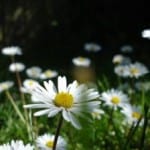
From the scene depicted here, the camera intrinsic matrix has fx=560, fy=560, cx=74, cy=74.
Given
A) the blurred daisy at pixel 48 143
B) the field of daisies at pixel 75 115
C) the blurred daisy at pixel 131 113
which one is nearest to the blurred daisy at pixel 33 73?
the field of daisies at pixel 75 115

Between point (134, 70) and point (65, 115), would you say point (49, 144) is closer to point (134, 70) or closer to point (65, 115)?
point (65, 115)

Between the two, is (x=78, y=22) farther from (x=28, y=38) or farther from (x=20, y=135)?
(x=20, y=135)

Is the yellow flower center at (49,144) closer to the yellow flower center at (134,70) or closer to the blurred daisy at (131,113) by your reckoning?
the blurred daisy at (131,113)

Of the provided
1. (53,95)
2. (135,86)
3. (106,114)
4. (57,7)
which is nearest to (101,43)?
(57,7)

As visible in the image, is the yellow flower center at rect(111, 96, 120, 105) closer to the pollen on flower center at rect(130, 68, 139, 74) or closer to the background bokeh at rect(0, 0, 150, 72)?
the pollen on flower center at rect(130, 68, 139, 74)

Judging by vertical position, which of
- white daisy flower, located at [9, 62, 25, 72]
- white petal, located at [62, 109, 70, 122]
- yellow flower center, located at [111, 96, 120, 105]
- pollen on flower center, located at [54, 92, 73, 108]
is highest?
white daisy flower, located at [9, 62, 25, 72]

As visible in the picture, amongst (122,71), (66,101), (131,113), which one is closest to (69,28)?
(122,71)

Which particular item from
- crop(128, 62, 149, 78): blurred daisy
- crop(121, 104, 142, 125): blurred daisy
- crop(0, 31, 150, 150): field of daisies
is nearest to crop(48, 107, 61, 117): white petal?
crop(0, 31, 150, 150): field of daisies
